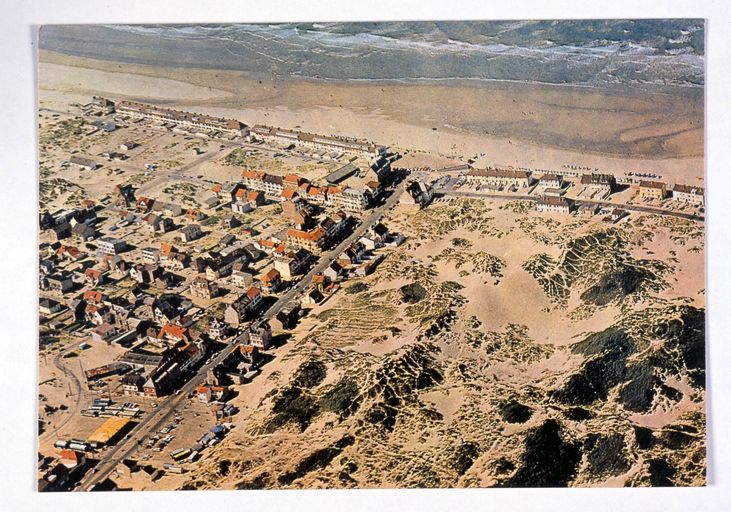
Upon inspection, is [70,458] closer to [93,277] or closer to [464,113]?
[93,277]

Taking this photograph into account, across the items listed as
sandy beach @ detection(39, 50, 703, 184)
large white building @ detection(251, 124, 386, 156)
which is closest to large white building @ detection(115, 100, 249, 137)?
sandy beach @ detection(39, 50, 703, 184)

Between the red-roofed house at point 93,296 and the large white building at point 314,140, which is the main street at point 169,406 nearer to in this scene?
the large white building at point 314,140

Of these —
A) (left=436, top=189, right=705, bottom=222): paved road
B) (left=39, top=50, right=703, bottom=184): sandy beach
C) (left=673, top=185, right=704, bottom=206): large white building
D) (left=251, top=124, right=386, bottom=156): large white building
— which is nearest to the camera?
(left=673, top=185, right=704, bottom=206): large white building

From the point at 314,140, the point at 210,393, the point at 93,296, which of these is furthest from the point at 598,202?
the point at 93,296

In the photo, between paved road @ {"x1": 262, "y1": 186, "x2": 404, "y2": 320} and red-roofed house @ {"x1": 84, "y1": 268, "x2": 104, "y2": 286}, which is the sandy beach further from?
red-roofed house @ {"x1": 84, "y1": 268, "x2": 104, "y2": 286}

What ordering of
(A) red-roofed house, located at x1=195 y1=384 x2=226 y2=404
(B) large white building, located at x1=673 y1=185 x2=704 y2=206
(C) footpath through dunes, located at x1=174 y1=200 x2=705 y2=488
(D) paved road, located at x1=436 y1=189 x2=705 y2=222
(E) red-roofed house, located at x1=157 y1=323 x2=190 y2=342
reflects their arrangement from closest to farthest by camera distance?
(C) footpath through dunes, located at x1=174 y1=200 x2=705 y2=488 < (A) red-roofed house, located at x1=195 y1=384 x2=226 y2=404 < (E) red-roofed house, located at x1=157 y1=323 x2=190 y2=342 < (B) large white building, located at x1=673 y1=185 x2=704 y2=206 < (D) paved road, located at x1=436 y1=189 x2=705 y2=222

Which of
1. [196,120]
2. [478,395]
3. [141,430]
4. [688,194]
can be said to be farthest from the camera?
[196,120]
